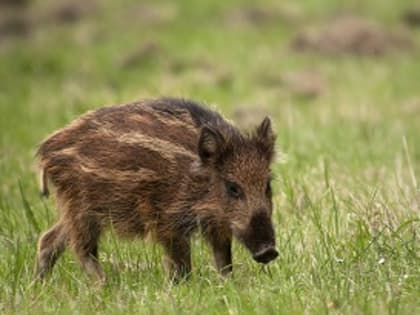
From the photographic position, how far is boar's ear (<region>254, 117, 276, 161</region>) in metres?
6.83

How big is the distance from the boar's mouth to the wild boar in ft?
0.06

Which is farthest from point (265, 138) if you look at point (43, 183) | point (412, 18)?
point (412, 18)

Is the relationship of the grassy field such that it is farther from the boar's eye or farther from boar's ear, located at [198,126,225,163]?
boar's ear, located at [198,126,225,163]

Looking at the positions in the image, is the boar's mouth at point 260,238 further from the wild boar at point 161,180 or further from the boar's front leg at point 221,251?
the boar's front leg at point 221,251

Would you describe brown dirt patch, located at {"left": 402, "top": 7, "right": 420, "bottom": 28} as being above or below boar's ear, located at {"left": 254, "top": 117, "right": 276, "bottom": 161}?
below

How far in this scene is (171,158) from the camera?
6828 mm

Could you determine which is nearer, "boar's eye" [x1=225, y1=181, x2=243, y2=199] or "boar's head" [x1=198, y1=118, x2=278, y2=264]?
"boar's head" [x1=198, y1=118, x2=278, y2=264]

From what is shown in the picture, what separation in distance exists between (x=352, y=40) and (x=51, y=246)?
11.1 m

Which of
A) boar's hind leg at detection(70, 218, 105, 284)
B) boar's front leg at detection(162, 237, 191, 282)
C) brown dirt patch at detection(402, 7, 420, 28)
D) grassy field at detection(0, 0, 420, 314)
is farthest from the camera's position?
brown dirt patch at detection(402, 7, 420, 28)

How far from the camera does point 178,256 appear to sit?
22.1 feet

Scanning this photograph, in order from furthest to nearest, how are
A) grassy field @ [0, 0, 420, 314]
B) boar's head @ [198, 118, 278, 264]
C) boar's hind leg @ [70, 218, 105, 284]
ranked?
boar's hind leg @ [70, 218, 105, 284] → boar's head @ [198, 118, 278, 264] → grassy field @ [0, 0, 420, 314]

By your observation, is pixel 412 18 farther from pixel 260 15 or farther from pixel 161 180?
pixel 161 180

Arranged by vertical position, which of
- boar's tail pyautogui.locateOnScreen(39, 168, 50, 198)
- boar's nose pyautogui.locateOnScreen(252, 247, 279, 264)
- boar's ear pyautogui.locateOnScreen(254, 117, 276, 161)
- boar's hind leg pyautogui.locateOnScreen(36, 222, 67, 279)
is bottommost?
boar's hind leg pyautogui.locateOnScreen(36, 222, 67, 279)

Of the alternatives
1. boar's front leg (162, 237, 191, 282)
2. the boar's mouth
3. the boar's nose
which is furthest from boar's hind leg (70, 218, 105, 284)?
the boar's nose
